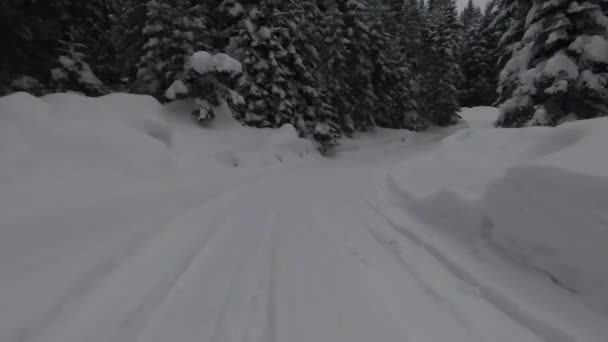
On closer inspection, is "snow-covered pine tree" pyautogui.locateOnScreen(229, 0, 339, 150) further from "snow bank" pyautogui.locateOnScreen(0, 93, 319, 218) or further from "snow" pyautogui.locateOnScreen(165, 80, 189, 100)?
"snow" pyautogui.locateOnScreen(165, 80, 189, 100)

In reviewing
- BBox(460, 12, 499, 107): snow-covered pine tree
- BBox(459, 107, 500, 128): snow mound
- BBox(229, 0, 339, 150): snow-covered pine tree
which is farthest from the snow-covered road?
BBox(460, 12, 499, 107): snow-covered pine tree

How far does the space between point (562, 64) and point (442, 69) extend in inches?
944

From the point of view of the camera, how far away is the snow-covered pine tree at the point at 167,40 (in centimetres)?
1071

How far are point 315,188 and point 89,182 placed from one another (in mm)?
4718

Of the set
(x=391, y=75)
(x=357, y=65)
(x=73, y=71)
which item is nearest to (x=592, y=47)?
(x=73, y=71)

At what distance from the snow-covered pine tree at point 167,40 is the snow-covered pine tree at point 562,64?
36.9ft

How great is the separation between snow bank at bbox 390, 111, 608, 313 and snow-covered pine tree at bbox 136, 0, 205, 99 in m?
10.6

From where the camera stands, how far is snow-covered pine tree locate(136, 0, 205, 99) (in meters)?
10.7

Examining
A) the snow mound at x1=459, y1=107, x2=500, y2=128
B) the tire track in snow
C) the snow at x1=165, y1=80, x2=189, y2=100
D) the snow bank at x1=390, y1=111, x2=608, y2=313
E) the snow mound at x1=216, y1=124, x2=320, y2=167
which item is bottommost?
the snow mound at x1=459, y1=107, x2=500, y2=128

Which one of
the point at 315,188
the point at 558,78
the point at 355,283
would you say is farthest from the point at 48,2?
the point at 558,78

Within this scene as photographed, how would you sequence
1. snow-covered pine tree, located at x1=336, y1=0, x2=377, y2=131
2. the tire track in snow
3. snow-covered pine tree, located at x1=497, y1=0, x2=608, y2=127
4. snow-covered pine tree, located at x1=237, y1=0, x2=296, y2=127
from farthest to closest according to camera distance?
1. snow-covered pine tree, located at x1=336, y1=0, x2=377, y2=131
2. snow-covered pine tree, located at x1=237, y1=0, x2=296, y2=127
3. snow-covered pine tree, located at x1=497, y1=0, x2=608, y2=127
4. the tire track in snow

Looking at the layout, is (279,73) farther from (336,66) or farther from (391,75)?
(391,75)

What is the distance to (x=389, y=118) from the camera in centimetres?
2545

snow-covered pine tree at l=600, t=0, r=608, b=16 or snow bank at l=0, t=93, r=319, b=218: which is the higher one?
snow-covered pine tree at l=600, t=0, r=608, b=16
